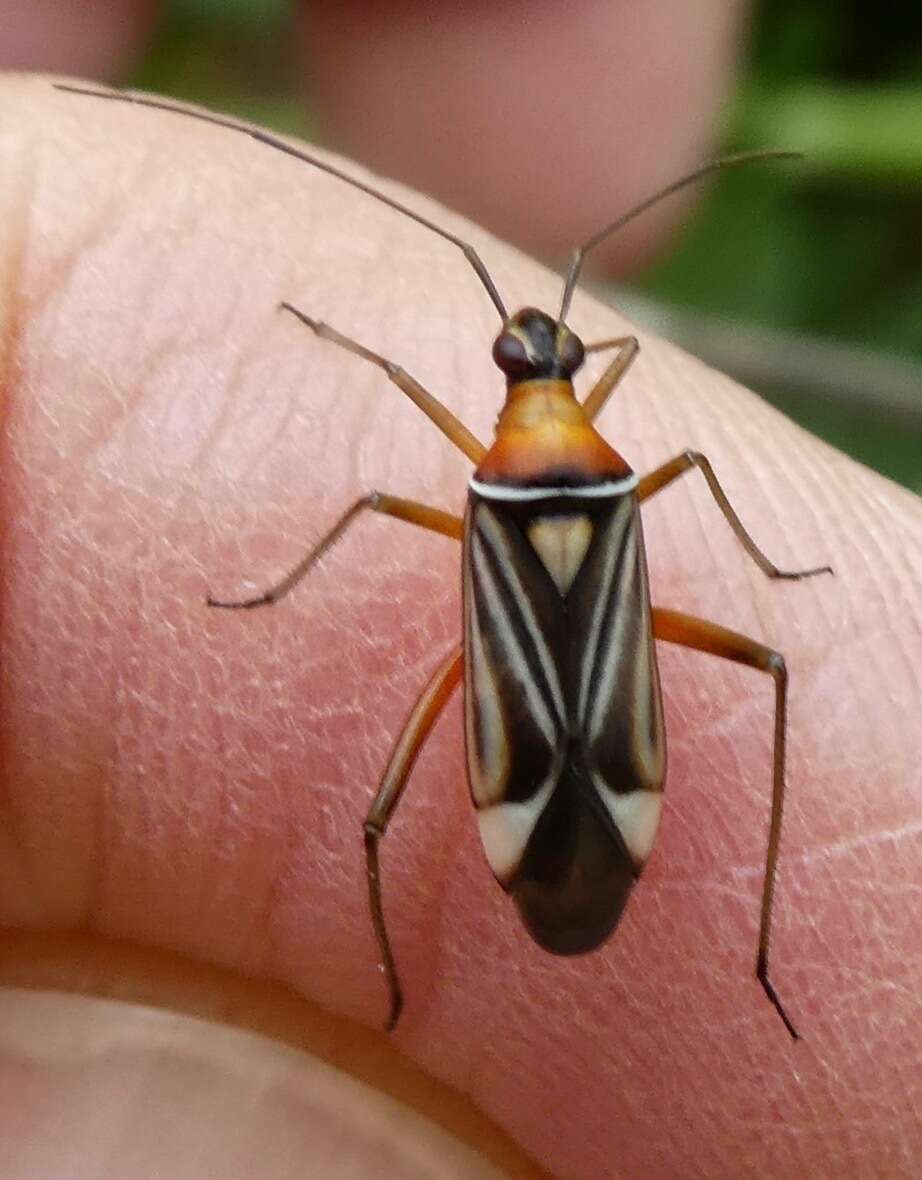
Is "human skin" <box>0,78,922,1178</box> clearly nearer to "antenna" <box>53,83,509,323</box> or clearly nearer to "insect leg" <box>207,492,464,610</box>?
"insect leg" <box>207,492,464,610</box>

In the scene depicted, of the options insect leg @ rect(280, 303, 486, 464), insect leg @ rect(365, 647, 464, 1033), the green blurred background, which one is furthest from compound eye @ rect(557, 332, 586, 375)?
the green blurred background

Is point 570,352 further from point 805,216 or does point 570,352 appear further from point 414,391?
point 805,216

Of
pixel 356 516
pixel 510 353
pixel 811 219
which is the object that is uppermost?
pixel 811 219

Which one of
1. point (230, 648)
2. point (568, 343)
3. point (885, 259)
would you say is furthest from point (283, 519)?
point (885, 259)

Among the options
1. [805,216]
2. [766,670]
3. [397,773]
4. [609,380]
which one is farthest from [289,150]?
[805,216]

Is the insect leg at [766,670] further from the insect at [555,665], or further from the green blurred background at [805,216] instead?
the green blurred background at [805,216]

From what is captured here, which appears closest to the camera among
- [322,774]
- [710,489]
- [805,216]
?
[322,774]

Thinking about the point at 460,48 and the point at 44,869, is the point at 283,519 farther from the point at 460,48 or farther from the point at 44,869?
the point at 460,48
